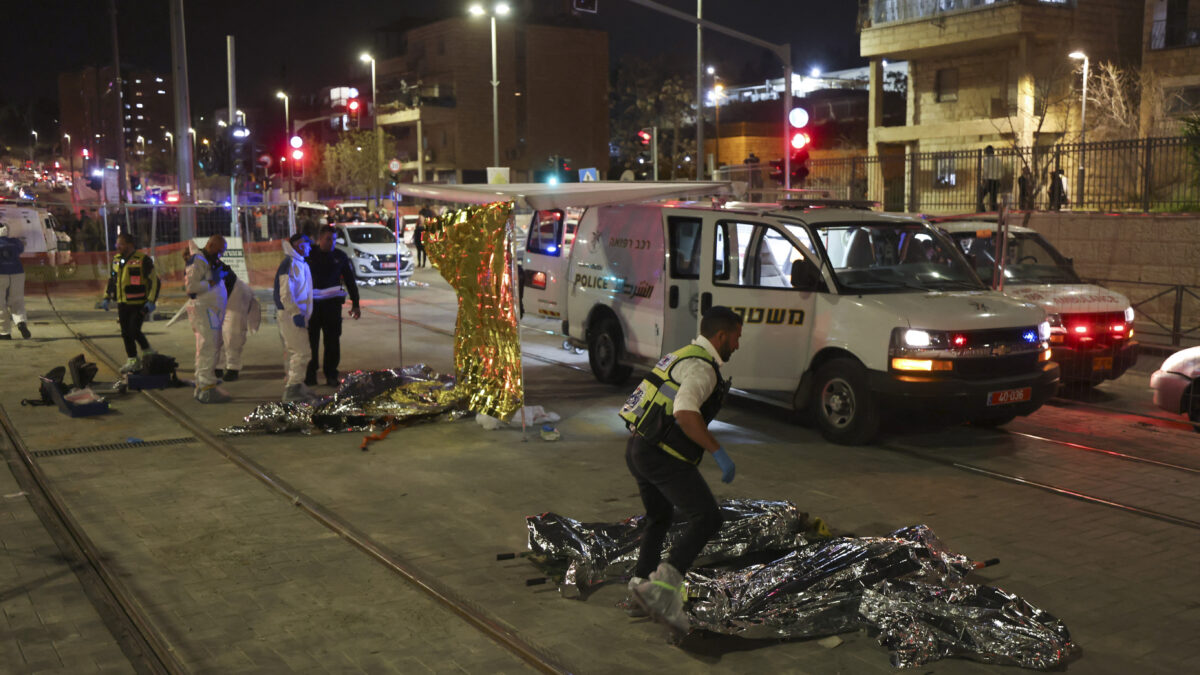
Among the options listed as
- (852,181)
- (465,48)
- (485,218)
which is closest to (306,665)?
(485,218)

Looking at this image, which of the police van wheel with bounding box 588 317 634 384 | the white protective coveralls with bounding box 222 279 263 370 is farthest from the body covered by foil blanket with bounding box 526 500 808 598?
the white protective coveralls with bounding box 222 279 263 370

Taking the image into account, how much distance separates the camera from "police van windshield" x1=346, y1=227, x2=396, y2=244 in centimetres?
2955

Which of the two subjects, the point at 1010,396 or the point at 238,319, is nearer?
the point at 1010,396

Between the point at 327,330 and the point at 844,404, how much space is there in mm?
6219

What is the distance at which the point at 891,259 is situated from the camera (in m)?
10.1

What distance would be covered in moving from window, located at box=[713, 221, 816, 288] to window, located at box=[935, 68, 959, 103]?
2636 cm

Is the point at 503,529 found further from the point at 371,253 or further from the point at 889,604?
the point at 371,253

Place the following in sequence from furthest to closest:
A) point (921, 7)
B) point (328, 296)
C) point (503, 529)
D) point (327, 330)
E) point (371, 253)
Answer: point (921, 7) → point (371, 253) → point (327, 330) → point (328, 296) → point (503, 529)

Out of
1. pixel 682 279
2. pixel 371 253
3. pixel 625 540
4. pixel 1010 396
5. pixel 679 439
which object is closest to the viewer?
pixel 679 439

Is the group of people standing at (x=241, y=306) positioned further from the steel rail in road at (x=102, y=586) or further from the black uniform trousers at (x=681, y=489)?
the black uniform trousers at (x=681, y=489)

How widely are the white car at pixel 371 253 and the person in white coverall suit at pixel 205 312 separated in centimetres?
1639

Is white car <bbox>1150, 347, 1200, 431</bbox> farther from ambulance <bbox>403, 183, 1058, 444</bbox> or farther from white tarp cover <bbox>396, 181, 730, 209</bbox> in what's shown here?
white tarp cover <bbox>396, 181, 730, 209</bbox>

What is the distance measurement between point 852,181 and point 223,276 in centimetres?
1566

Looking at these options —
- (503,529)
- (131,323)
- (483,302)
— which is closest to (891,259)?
(483,302)
